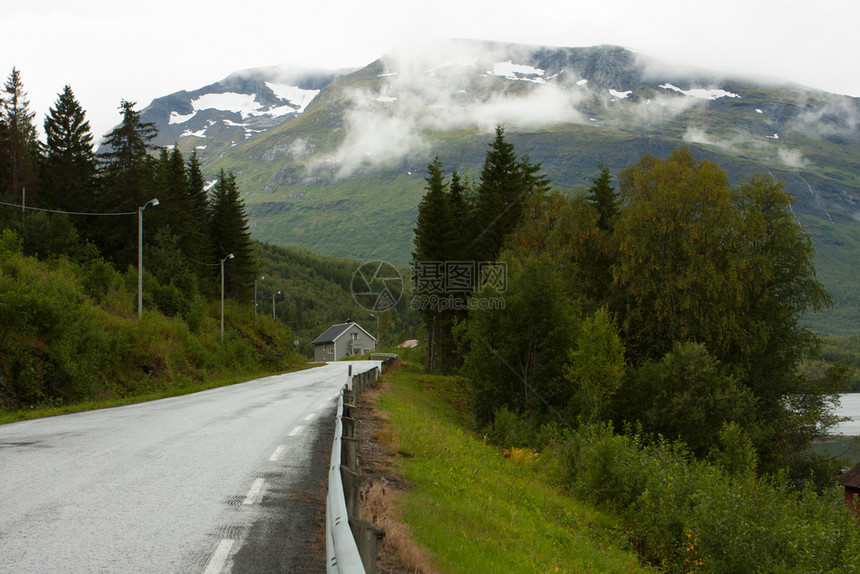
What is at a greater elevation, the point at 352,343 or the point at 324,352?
the point at 352,343

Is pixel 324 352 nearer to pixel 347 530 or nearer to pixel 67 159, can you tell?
pixel 67 159

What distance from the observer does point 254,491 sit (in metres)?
7.72

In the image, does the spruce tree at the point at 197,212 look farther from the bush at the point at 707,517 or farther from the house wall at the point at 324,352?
the bush at the point at 707,517

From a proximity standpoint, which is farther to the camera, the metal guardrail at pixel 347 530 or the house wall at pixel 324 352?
the house wall at pixel 324 352

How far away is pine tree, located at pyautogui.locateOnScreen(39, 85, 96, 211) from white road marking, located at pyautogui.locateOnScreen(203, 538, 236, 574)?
158 feet

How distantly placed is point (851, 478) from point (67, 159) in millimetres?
55276

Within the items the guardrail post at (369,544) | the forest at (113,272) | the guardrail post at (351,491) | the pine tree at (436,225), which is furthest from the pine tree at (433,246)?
the guardrail post at (369,544)

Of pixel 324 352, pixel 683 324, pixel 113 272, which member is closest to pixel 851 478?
pixel 683 324

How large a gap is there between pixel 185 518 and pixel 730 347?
33.4 m

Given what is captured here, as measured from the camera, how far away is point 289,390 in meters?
26.8

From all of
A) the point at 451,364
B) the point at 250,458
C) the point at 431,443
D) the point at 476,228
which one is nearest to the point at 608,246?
the point at 476,228

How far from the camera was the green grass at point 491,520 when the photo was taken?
725cm

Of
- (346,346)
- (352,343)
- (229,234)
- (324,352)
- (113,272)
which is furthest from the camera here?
(324,352)

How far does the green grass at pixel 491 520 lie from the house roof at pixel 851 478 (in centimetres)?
2040
